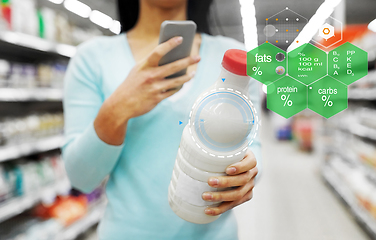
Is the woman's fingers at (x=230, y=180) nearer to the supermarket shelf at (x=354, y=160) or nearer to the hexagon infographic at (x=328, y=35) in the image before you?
A: the hexagon infographic at (x=328, y=35)

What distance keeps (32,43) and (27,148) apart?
26.8 inches

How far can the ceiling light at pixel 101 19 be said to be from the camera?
50 cm

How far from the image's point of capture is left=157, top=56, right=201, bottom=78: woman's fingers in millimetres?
370

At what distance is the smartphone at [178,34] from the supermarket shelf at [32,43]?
1.58 m

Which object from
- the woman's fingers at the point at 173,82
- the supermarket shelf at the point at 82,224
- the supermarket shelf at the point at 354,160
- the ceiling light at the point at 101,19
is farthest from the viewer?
the supermarket shelf at the point at 354,160

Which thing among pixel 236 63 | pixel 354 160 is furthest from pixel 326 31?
pixel 354 160

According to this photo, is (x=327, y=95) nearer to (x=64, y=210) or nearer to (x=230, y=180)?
(x=230, y=180)

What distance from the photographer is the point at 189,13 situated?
17.0 inches

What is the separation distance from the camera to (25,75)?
1.74 m

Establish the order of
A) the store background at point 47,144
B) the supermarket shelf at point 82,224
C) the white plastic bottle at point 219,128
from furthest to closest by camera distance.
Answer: the supermarket shelf at point 82,224 → the store background at point 47,144 → the white plastic bottle at point 219,128

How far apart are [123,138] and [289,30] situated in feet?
1.07

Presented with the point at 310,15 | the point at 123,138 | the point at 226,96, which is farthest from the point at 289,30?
the point at 123,138

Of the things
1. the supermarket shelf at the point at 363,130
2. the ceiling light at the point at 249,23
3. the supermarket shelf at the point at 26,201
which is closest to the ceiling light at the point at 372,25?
the ceiling light at the point at 249,23

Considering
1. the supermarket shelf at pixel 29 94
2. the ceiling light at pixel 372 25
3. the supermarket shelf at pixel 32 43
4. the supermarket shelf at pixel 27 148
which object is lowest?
the supermarket shelf at pixel 27 148
